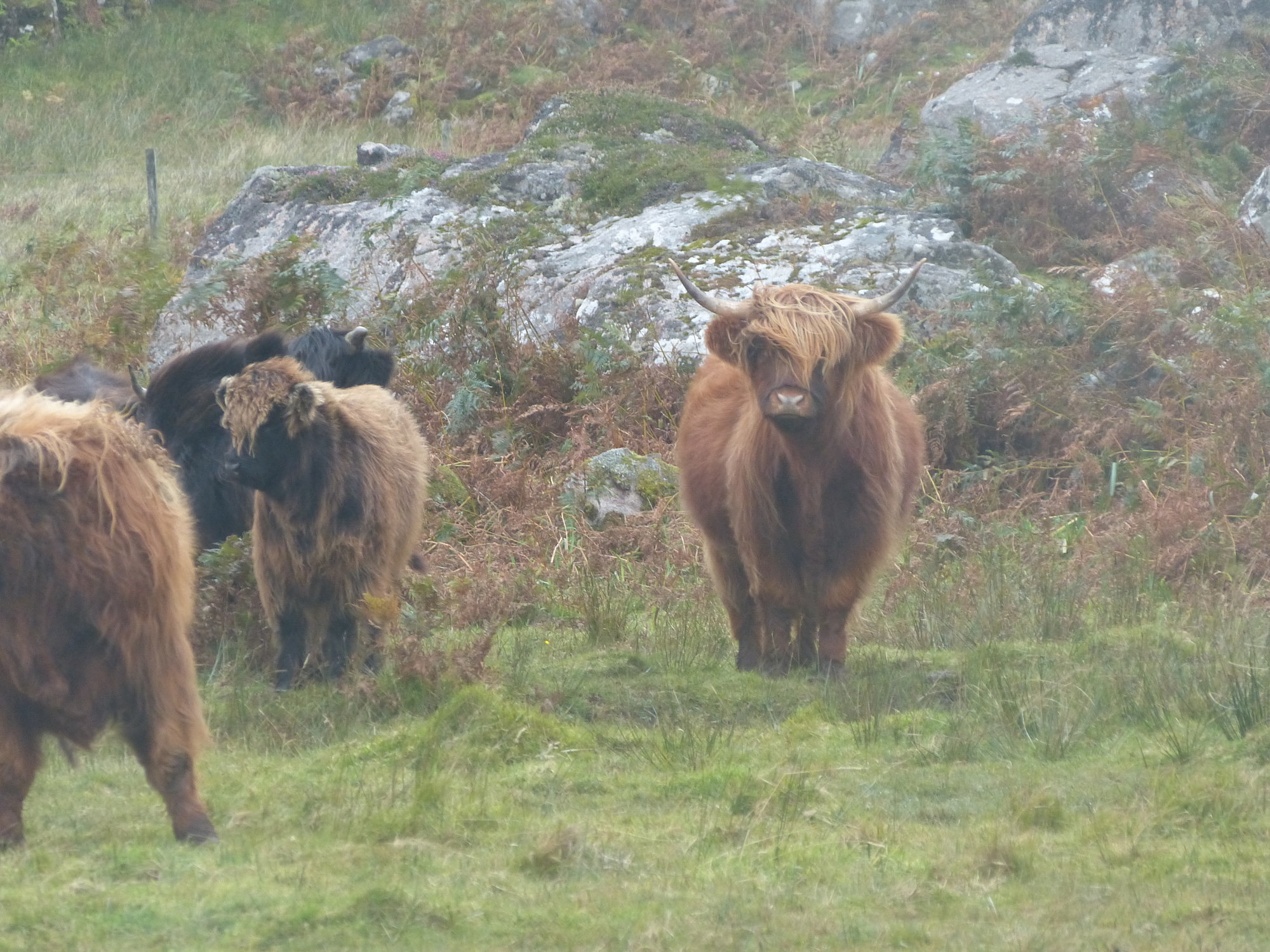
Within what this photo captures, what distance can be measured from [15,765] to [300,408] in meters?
2.81

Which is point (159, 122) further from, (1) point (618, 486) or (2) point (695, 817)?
(2) point (695, 817)

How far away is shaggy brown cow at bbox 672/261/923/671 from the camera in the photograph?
6.40 meters

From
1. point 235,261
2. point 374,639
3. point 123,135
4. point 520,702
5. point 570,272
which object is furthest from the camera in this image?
point 123,135

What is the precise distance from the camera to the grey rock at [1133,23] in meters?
15.8

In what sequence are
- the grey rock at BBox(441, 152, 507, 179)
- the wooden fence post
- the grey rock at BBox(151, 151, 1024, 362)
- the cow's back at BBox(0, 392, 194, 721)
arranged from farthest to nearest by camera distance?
the wooden fence post < the grey rock at BBox(441, 152, 507, 179) < the grey rock at BBox(151, 151, 1024, 362) < the cow's back at BBox(0, 392, 194, 721)

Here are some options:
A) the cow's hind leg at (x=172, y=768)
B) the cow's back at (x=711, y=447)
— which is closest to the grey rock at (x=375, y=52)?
the cow's back at (x=711, y=447)

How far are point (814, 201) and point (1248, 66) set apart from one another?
15.5ft

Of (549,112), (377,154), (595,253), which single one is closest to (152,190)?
(377,154)

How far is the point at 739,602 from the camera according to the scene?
283 inches

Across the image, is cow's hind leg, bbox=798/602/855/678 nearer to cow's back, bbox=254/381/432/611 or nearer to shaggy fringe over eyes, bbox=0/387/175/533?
cow's back, bbox=254/381/432/611

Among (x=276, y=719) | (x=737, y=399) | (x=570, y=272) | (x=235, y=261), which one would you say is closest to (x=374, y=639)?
(x=276, y=719)

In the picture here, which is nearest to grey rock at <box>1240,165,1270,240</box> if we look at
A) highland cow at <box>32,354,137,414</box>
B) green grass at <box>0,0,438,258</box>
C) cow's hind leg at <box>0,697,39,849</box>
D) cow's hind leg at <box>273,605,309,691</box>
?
cow's hind leg at <box>273,605,309,691</box>

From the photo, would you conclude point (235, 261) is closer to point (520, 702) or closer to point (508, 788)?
point (520, 702)

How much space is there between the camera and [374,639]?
6.95 meters
